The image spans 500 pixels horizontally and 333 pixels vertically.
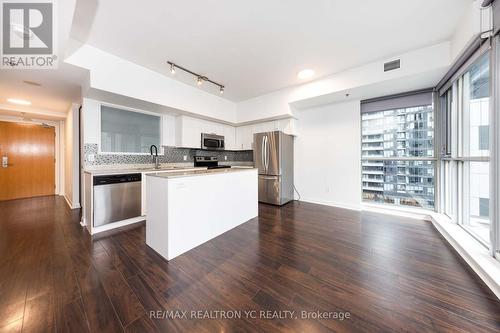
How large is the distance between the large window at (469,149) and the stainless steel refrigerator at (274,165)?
107 inches

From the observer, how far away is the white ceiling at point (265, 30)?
6.11 ft

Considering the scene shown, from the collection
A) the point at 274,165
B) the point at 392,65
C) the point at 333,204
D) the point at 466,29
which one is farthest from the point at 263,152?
the point at 466,29

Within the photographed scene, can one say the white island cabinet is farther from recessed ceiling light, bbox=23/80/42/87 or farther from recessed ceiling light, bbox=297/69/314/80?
recessed ceiling light, bbox=23/80/42/87

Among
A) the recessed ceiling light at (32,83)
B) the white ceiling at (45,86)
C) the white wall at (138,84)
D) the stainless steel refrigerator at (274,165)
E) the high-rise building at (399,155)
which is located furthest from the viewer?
the stainless steel refrigerator at (274,165)

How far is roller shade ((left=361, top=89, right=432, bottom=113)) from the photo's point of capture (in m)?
3.17

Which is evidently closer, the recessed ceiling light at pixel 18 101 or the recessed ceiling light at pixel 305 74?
the recessed ceiling light at pixel 305 74

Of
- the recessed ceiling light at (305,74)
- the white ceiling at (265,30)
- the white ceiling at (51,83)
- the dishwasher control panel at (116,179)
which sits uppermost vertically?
the recessed ceiling light at (305,74)

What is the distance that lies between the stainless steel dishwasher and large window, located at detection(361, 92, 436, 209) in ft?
15.2

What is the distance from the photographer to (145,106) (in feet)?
11.1

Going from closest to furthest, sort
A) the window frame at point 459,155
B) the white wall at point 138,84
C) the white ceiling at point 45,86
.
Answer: the window frame at point 459,155 < the white wall at point 138,84 < the white ceiling at point 45,86

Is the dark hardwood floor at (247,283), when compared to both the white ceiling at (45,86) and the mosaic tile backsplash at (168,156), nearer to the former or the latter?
the mosaic tile backsplash at (168,156)

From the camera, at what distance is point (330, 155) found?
4113mm

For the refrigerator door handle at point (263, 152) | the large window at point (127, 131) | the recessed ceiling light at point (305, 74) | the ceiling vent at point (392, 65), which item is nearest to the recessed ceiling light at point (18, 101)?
the large window at point (127, 131)

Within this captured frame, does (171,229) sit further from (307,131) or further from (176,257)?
(307,131)
